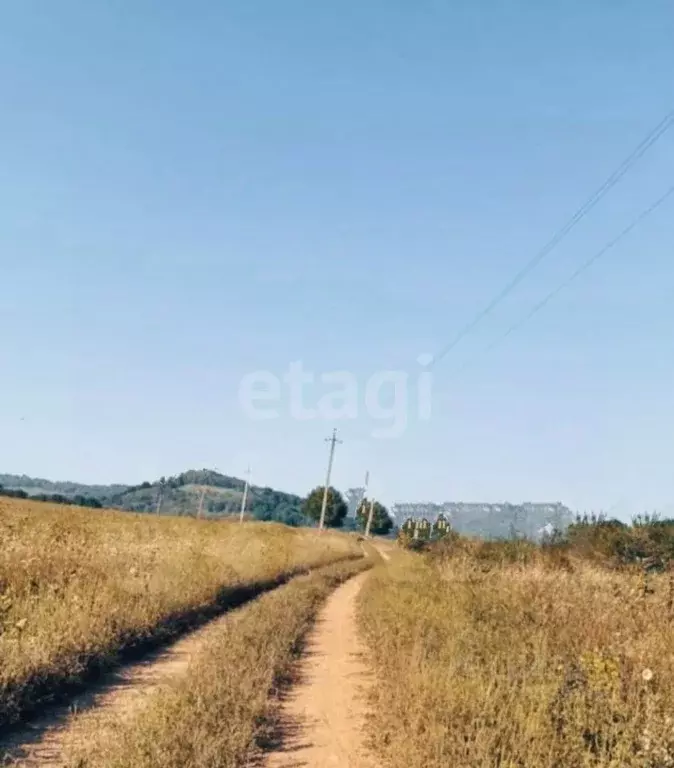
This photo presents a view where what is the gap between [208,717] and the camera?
670cm

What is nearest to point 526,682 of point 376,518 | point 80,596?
point 80,596

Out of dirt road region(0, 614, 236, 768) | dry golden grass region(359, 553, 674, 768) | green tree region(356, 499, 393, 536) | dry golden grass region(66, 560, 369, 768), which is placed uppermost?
green tree region(356, 499, 393, 536)

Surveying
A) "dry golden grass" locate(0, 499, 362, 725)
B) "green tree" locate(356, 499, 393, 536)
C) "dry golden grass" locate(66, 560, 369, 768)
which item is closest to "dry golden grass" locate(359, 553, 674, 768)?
"dry golden grass" locate(66, 560, 369, 768)

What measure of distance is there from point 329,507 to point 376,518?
75.0ft

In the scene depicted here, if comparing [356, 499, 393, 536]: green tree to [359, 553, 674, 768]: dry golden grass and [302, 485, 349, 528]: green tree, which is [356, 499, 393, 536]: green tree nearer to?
[302, 485, 349, 528]: green tree

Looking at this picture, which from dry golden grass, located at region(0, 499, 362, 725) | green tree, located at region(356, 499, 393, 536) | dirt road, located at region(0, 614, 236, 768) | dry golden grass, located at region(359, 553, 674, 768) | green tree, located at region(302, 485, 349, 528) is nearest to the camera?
dirt road, located at region(0, 614, 236, 768)

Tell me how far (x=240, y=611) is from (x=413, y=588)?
4.33 m

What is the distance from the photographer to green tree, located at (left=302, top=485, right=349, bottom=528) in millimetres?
118287

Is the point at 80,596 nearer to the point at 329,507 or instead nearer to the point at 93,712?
the point at 93,712

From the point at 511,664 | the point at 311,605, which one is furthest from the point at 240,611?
the point at 511,664

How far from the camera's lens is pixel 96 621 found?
10219mm

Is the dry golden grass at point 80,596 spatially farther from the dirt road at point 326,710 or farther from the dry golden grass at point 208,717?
the dirt road at point 326,710

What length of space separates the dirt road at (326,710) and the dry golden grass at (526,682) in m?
0.29

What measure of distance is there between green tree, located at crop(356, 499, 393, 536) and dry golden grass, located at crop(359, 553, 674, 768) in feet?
377
